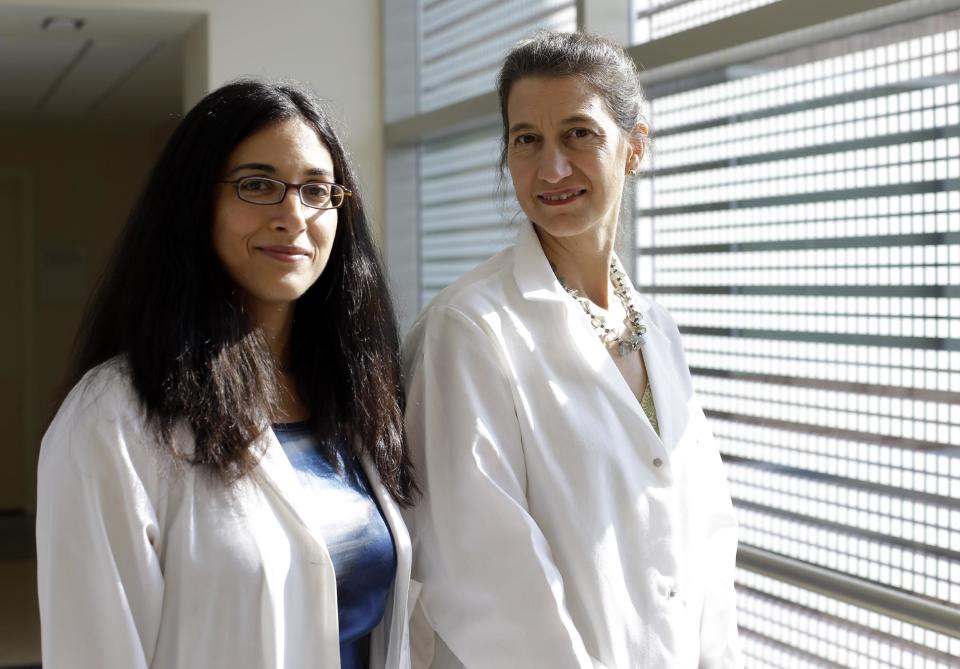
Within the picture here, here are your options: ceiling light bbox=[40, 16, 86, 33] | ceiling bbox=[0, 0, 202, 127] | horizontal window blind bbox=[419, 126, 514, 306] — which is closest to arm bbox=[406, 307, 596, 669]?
horizontal window blind bbox=[419, 126, 514, 306]

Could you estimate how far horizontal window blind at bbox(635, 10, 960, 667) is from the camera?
2057 mm

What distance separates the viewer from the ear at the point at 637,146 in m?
1.96

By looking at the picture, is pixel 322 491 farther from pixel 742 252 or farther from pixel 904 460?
pixel 742 252

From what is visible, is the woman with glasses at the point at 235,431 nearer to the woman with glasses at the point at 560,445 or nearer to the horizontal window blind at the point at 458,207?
the woman with glasses at the point at 560,445

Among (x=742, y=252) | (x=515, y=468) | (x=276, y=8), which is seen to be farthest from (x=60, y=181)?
(x=515, y=468)

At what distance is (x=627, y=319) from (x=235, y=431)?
0.78 metres

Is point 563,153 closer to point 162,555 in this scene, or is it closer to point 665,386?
point 665,386

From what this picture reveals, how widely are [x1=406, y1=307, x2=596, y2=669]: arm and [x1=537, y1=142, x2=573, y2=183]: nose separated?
269 mm

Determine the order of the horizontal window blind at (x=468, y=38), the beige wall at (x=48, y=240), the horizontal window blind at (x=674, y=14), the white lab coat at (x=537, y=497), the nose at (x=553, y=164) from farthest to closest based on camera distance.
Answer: the beige wall at (x=48, y=240), the horizontal window blind at (x=468, y=38), the horizontal window blind at (x=674, y=14), the nose at (x=553, y=164), the white lab coat at (x=537, y=497)

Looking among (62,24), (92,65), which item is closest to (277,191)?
(62,24)

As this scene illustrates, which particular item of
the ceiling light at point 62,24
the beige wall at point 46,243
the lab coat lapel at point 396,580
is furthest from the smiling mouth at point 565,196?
the beige wall at point 46,243

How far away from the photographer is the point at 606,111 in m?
1.86

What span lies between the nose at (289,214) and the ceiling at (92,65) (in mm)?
2672

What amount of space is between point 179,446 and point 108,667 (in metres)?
0.30
